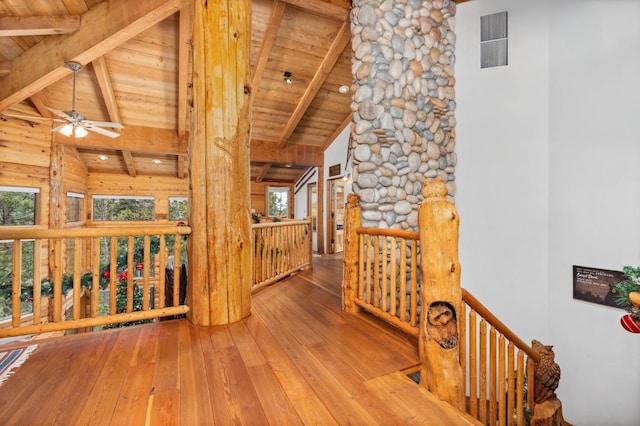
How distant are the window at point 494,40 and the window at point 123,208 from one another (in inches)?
327

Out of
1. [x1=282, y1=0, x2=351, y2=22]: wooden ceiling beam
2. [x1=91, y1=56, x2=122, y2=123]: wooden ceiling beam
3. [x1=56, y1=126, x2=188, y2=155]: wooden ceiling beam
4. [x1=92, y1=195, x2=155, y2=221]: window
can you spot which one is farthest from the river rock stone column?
[x1=92, y1=195, x2=155, y2=221]: window

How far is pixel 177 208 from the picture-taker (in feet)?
27.5

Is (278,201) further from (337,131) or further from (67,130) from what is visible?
(67,130)

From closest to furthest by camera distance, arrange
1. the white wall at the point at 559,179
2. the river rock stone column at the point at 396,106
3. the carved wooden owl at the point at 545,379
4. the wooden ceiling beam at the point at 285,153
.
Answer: the carved wooden owl at the point at 545,379, the white wall at the point at 559,179, the river rock stone column at the point at 396,106, the wooden ceiling beam at the point at 285,153

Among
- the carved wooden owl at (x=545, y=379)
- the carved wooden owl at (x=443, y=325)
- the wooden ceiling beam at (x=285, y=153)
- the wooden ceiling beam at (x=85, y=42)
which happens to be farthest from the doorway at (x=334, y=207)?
the carved wooden owl at (x=443, y=325)

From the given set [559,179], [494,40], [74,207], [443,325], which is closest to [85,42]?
[443,325]

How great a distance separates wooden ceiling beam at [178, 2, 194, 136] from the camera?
3.78 m

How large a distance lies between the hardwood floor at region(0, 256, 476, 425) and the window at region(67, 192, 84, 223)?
5704 millimetres

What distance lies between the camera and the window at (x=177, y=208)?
827cm

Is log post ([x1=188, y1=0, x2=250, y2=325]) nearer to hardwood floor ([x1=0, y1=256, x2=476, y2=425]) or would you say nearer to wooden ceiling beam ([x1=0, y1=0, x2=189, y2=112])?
hardwood floor ([x1=0, y1=256, x2=476, y2=425])

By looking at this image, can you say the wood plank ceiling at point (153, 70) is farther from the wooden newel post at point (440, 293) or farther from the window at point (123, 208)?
the wooden newel post at point (440, 293)

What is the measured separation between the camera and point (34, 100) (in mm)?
4746

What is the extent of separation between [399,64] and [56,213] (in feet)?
21.8

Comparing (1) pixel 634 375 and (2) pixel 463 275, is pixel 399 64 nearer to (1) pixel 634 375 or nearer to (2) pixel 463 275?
(2) pixel 463 275
